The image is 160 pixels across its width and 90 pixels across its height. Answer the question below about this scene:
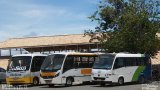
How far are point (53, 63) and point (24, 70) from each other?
260 centimetres

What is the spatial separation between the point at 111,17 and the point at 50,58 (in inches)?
527

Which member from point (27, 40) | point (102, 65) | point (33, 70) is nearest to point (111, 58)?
point (102, 65)

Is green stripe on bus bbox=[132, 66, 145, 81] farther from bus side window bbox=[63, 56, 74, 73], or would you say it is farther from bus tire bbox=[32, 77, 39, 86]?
bus tire bbox=[32, 77, 39, 86]

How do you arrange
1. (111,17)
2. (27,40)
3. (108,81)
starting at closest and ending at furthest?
(108,81), (111,17), (27,40)

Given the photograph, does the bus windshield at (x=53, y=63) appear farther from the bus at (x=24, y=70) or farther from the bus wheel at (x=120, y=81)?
the bus wheel at (x=120, y=81)

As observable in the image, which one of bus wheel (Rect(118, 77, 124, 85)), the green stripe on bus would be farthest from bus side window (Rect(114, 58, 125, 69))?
the green stripe on bus

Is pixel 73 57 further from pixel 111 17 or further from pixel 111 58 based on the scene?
pixel 111 17

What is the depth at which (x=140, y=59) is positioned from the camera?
32.6 m

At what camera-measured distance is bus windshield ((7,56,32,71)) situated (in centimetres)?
3147

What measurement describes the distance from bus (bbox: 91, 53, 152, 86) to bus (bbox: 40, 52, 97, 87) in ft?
5.24

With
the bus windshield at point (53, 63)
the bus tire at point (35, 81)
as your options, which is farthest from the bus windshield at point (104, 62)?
the bus tire at point (35, 81)

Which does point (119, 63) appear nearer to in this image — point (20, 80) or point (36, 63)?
point (36, 63)

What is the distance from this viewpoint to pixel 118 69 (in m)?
29.9

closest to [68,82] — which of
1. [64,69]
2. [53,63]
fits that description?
[64,69]
